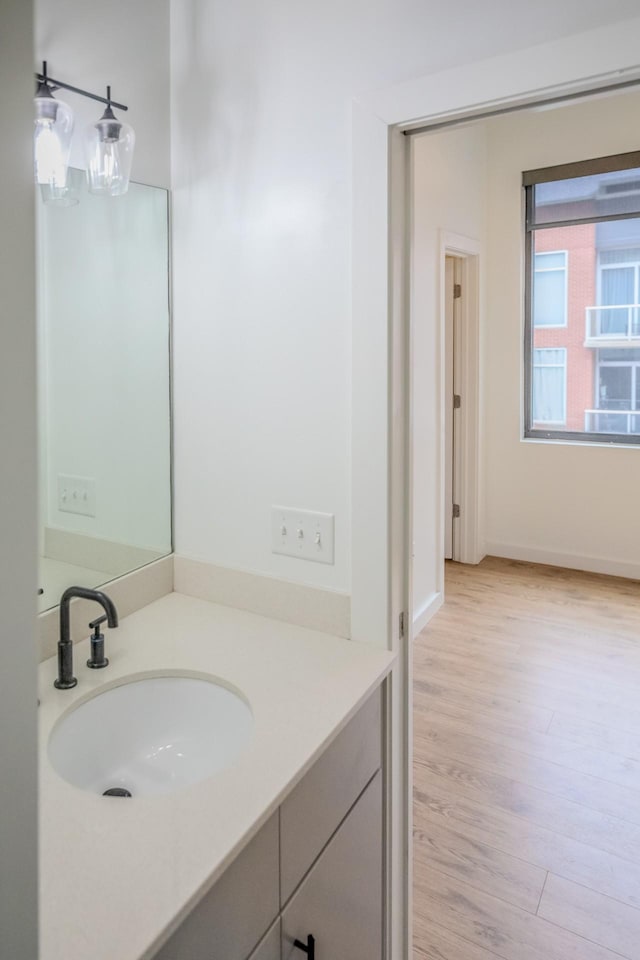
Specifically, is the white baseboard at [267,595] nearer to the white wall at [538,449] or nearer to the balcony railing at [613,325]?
the white wall at [538,449]

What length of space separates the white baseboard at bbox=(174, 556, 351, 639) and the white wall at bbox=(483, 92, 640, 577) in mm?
3397

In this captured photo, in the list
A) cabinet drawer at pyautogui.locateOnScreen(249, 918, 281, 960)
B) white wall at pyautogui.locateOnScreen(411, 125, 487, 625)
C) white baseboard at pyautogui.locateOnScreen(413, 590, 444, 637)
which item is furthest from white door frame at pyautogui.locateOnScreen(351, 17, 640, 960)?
white baseboard at pyautogui.locateOnScreen(413, 590, 444, 637)

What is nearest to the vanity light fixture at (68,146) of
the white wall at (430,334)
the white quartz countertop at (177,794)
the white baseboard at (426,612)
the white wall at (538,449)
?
the white quartz countertop at (177,794)

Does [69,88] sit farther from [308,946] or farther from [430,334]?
[430,334]

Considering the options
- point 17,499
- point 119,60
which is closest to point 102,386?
point 119,60

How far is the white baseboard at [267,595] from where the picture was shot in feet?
4.64

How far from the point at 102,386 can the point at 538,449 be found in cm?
360

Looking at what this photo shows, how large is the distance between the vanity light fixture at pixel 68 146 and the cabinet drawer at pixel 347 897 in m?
1.36

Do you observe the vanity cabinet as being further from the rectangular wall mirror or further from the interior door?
the interior door

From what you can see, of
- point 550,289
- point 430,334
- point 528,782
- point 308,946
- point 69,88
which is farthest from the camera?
point 550,289

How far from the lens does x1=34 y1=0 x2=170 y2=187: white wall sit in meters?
1.30

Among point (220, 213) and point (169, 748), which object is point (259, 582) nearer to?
point (169, 748)

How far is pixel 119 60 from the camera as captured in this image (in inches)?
56.1

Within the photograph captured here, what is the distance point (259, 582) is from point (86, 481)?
1.53ft
